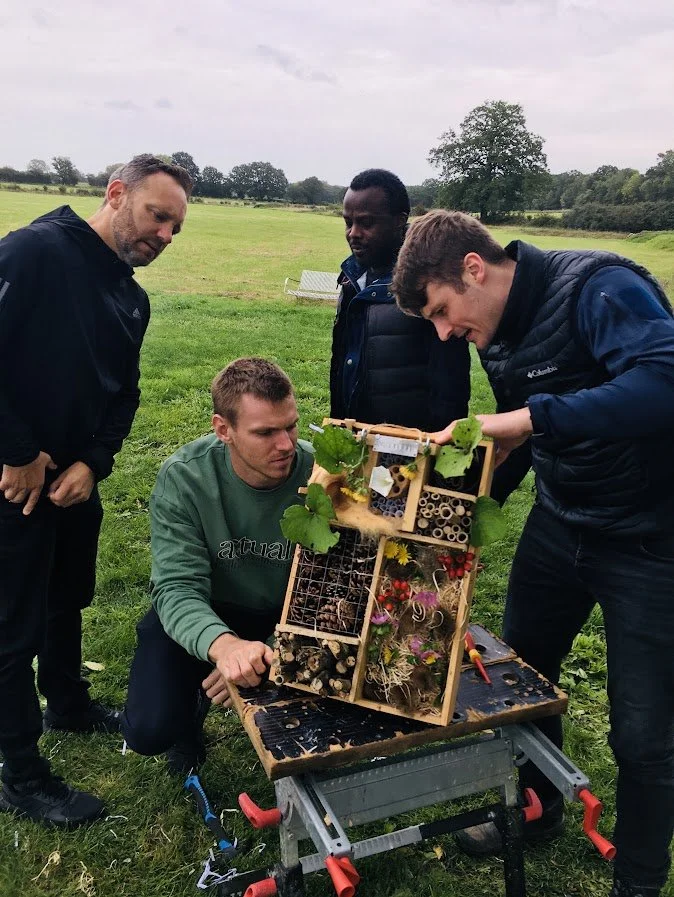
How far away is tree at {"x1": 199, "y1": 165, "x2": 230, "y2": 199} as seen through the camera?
250ft

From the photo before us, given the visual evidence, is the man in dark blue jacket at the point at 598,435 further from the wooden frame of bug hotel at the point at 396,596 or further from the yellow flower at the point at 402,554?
the yellow flower at the point at 402,554

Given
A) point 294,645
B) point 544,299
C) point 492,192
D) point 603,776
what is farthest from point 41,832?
point 492,192

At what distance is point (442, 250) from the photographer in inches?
89.9

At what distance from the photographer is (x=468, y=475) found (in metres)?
2.25

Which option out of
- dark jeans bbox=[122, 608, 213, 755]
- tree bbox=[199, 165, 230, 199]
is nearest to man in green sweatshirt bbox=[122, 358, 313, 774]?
dark jeans bbox=[122, 608, 213, 755]

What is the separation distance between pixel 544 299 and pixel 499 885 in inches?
98.9

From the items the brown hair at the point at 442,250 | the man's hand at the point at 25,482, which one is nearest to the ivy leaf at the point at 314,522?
the brown hair at the point at 442,250

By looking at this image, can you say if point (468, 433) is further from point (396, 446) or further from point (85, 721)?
point (85, 721)

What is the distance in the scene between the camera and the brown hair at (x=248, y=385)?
2854mm

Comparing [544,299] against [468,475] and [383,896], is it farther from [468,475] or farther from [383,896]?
[383,896]

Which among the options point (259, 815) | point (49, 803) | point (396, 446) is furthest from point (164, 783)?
point (396, 446)

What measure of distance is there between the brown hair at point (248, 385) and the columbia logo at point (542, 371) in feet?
3.38

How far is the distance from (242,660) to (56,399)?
1.38 metres

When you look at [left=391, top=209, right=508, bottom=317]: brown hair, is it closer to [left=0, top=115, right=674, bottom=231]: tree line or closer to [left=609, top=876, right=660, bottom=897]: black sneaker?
[left=609, top=876, right=660, bottom=897]: black sneaker
